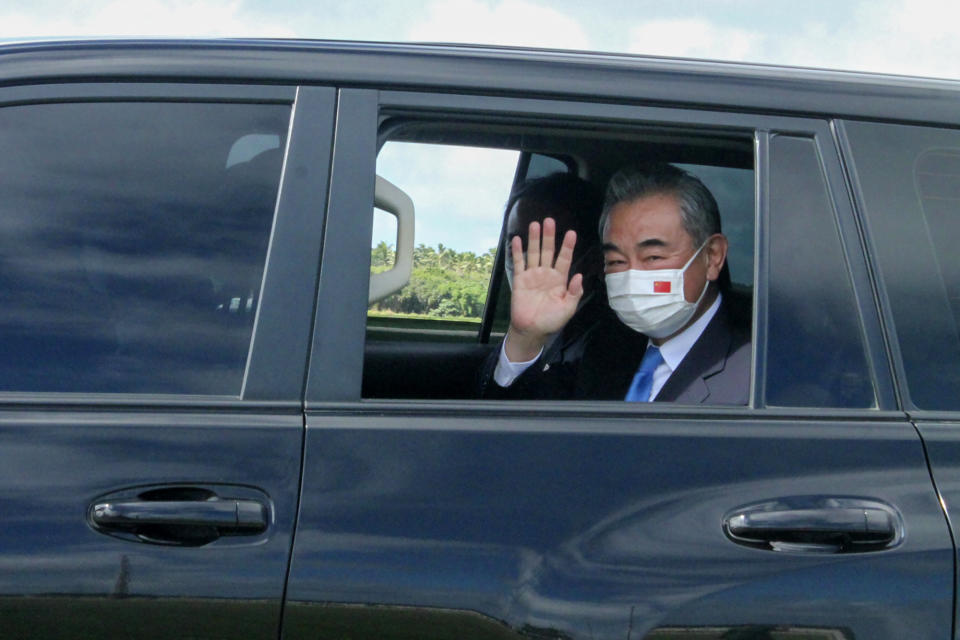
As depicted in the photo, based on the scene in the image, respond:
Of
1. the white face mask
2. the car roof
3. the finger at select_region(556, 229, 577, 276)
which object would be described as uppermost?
the car roof

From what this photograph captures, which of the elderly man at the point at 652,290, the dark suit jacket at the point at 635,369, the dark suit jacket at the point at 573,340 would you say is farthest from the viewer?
the dark suit jacket at the point at 573,340

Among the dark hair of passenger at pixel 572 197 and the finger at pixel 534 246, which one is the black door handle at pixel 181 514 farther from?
the dark hair of passenger at pixel 572 197

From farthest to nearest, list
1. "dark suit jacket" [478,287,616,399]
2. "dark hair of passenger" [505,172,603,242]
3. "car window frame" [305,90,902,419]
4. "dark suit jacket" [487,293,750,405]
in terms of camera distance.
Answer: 1. "dark hair of passenger" [505,172,603,242]
2. "dark suit jacket" [478,287,616,399]
3. "dark suit jacket" [487,293,750,405]
4. "car window frame" [305,90,902,419]

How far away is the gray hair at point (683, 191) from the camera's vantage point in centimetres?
243

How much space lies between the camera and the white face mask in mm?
2318

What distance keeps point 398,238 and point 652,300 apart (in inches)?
27.2

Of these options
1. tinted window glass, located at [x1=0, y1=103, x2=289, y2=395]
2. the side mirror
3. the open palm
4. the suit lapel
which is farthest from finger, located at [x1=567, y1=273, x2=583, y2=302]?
tinted window glass, located at [x1=0, y1=103, x2=289, y2=395]

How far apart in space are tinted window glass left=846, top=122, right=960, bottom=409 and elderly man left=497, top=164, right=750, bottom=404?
47 cm

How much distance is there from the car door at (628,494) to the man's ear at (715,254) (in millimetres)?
660

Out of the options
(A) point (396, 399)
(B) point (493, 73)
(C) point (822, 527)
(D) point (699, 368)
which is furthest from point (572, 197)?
(C) point (822, 527)

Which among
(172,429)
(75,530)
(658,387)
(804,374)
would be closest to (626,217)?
(658,387)

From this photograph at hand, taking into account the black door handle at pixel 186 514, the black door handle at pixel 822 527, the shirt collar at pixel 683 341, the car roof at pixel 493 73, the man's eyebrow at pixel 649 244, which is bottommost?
the black door handle at pixel 186 514

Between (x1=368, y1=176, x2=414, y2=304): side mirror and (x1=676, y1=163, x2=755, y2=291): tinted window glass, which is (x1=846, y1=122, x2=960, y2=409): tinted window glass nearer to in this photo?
(x1=676, y1=163, x2=755, y2=291): tinted window glass

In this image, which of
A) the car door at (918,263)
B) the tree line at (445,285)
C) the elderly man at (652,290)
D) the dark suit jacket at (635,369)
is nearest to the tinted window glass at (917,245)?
the car door at (918,263)
